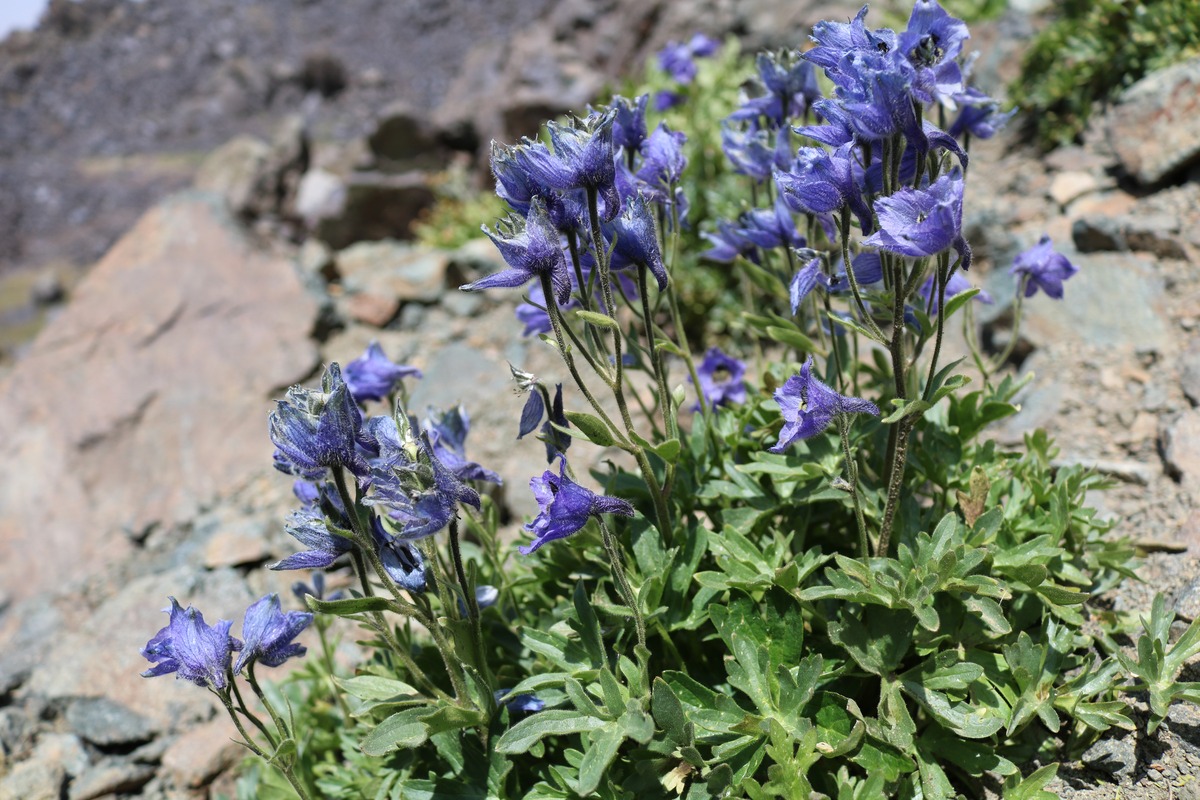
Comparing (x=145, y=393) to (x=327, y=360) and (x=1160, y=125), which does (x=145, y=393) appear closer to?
(x=327, y=360)

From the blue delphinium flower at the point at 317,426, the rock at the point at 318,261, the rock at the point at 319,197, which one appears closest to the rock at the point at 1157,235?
the blue delphinium flower at the point at 317,426

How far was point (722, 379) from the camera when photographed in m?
3.55

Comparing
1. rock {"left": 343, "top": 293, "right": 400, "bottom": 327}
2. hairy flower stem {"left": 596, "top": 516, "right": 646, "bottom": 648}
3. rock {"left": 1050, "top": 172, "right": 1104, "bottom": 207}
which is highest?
hairy flower stem {"left": 596, "top": 516, "right": 646, "bottom": 648}

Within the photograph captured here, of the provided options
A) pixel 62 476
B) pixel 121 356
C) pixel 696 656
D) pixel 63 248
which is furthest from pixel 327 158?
pixel 696 656

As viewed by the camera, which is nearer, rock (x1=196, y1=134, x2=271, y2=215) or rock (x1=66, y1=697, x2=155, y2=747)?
rock (x1=66, y1=697, x2=155, y2=747)

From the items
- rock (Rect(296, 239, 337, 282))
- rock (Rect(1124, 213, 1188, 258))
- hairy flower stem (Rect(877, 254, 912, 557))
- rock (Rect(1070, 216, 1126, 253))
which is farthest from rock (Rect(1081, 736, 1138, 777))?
rock (Rect(296, 239, 337, 282))

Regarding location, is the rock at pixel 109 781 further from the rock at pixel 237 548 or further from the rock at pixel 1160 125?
the rock at pixel 1160 125

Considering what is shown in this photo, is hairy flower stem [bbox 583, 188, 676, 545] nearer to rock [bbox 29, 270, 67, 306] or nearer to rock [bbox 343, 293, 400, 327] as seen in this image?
rock [bbox 343, 293, 400, 327]

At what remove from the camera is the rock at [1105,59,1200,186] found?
16.0 ft

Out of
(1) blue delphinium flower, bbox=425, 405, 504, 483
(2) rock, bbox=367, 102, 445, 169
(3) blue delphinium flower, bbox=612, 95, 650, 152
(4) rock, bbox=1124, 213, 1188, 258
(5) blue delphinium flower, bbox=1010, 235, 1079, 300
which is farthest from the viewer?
(2) rock, bbox=367, 102, 445, 169

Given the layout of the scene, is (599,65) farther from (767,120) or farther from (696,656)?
(696,656)

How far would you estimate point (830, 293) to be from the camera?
2.68 meters

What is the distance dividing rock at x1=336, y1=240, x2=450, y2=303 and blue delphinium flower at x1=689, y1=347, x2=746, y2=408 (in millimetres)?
3884

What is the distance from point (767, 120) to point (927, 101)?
1.47 meters
